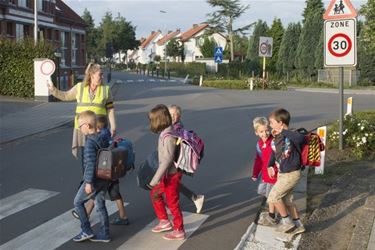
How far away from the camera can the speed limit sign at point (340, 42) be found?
8.86 metres

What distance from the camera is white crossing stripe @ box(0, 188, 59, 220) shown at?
6.13 meters

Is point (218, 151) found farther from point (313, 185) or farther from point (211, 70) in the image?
point (211, 70)

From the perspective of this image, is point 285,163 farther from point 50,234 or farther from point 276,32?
point 276,32

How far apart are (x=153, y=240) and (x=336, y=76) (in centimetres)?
3909

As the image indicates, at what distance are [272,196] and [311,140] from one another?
0.71 m

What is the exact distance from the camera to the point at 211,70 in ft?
204

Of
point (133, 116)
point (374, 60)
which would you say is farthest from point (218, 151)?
point (374, 60)

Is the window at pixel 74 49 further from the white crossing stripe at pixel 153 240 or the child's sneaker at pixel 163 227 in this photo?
the child's sneaker at pixel 163 227

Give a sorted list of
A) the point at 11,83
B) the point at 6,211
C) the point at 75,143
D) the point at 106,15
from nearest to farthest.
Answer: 1. the point at 6,211
2. the point at 75,143
3. the point at 11,83
4. the point at 106,15

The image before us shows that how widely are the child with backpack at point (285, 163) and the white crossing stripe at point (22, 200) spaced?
10.2 ft

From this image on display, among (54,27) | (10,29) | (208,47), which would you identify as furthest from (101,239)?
(208,47)

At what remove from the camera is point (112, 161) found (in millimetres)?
4859

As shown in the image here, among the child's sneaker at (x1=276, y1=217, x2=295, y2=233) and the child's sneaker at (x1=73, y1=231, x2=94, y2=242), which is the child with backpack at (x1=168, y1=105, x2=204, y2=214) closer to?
the child's sneaker at (x1=276, y1=217, x2=295, y2=233)

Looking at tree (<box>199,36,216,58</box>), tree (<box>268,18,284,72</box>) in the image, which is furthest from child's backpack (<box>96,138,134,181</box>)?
tree (<box>199,36,216,58</box>)
